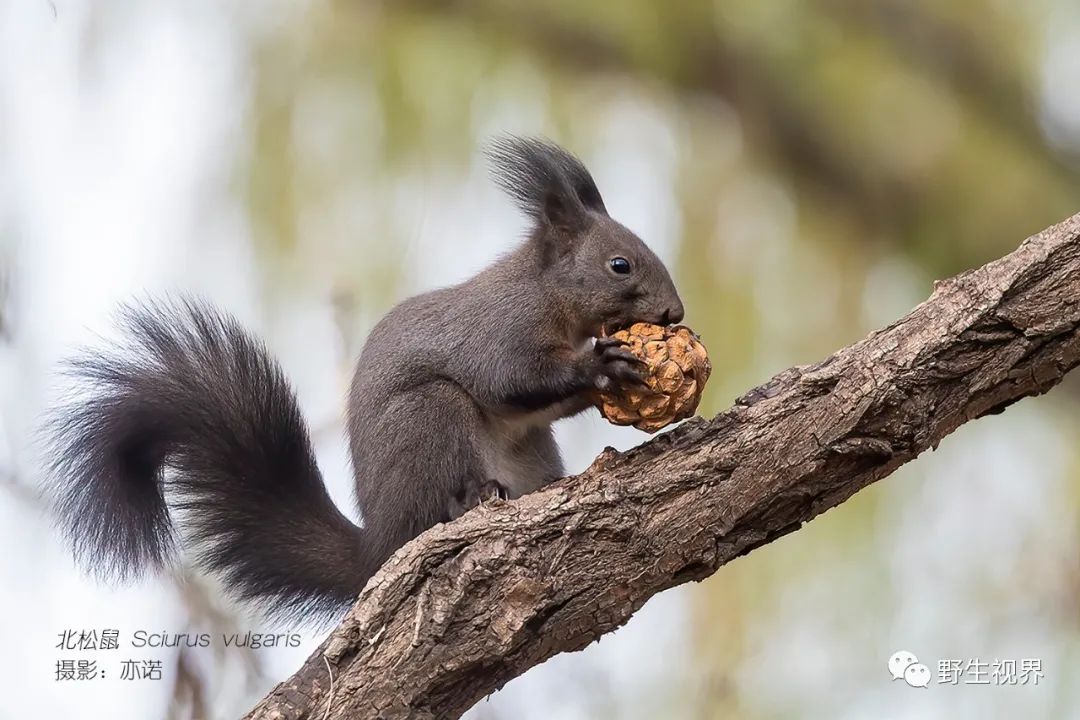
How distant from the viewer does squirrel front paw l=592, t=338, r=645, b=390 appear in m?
2.45

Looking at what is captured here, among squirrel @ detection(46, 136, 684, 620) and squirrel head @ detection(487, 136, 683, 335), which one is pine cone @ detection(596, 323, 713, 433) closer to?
squirrel @ detection(46, 136, 684, 620)

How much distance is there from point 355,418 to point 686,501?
0.99 m

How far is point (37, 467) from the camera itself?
343 centimetres

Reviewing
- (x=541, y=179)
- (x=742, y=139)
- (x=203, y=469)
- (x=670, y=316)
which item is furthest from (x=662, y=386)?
(x=742, y=139)

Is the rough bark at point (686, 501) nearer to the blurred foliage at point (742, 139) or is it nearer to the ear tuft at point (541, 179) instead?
the ear tuft at point (541, 179)

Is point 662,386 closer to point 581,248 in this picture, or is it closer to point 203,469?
point 581,248

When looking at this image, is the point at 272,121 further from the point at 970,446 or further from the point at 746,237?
the point at 970,446

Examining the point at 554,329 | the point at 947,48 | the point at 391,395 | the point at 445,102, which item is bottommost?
the point at 391,395

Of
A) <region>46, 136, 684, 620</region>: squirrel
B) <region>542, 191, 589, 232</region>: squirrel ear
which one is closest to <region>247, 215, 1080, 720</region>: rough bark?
<region>46, 136, 684, 620</region>: squirrel

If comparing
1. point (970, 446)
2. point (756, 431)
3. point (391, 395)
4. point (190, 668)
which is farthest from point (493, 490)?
point (970, 446)

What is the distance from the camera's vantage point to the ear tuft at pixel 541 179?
2.98 m

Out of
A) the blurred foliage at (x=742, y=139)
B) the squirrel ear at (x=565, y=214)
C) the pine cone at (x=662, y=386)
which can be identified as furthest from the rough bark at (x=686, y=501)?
the blurred foliage at (x=742, y=139)

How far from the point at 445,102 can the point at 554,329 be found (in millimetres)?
1333

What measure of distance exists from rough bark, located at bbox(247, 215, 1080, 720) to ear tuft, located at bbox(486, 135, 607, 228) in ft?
2.62
